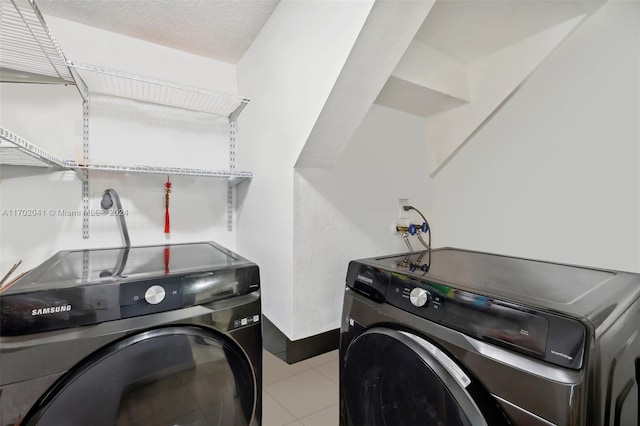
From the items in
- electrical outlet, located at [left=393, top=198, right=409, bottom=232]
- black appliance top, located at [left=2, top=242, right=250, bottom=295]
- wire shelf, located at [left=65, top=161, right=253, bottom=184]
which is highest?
wire shelf, located at [left=65, top=161, right=253, bottom=184]

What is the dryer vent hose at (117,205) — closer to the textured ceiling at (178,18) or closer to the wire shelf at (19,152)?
the wire shelf at (19,152)

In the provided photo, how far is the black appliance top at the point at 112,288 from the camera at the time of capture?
2.40 ft

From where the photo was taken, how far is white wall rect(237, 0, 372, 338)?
45.5 inches

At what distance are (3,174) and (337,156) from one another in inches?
56.9

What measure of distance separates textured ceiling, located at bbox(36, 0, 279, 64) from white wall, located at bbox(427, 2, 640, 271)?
1.39 m

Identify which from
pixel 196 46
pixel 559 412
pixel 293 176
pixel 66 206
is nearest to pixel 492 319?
pixel 559 412

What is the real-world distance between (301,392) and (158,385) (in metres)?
0.59

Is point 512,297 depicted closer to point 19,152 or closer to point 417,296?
point 417,296

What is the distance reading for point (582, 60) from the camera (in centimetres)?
137

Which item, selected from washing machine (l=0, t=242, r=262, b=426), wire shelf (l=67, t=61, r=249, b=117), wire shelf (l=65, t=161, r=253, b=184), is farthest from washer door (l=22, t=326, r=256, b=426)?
wire shelf (l=67, t=61, r=249, b=117)

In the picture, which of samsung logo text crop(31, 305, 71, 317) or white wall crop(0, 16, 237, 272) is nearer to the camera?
samsung logo text crop(31, 305, 71, 317)

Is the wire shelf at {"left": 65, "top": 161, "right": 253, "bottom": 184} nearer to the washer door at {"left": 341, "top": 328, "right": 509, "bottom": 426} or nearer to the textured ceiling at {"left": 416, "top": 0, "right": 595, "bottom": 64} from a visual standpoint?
the washer door at {"left": 341, "top": 328, "right": 509, "bottom": 426}

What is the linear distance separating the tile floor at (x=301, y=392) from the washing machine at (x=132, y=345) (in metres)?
0.17

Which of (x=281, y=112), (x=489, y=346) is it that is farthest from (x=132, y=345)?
(x=281, y=112)
